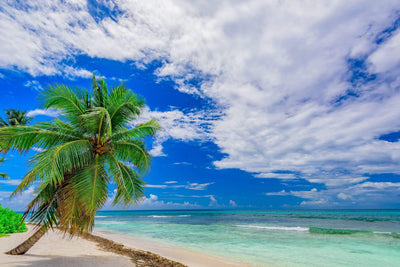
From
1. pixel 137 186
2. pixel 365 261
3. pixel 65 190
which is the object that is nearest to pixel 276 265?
pixel 365 261

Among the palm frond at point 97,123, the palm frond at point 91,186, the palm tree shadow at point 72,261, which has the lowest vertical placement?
the palm tree shadow at point 72,261

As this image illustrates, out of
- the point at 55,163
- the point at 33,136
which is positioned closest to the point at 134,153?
the point at 55,163

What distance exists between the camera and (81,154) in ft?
21.7

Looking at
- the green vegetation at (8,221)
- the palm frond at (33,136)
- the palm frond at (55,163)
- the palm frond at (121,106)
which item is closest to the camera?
the palm frond at (55,163)

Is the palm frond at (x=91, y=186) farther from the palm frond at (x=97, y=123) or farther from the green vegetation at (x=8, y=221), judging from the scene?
the green vegetation at (x=8, y=221)

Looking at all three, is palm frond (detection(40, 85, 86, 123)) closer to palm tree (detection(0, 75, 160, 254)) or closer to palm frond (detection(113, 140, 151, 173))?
palm tree (detection(0, 75, 160, 254))

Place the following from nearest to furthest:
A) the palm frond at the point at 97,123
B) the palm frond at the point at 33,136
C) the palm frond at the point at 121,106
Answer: the palm frond at the point at 33,136, the palm frond at the point at 97,123, the palm frond at the point at 121,106

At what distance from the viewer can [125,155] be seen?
306 inches

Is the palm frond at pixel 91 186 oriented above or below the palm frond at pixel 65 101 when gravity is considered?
below

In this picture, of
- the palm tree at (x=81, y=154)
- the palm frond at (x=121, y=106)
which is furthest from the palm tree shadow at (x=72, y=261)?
the palm frond at (x=121, y=106)

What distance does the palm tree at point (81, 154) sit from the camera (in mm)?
6080

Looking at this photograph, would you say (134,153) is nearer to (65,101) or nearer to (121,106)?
(121,106)

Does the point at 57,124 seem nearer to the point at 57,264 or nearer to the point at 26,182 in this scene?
the point at 26,182

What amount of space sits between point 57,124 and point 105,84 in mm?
1959
